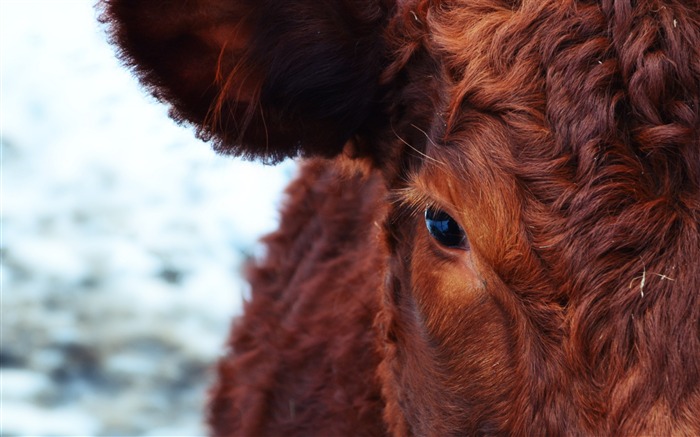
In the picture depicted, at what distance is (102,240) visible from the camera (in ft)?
25.6

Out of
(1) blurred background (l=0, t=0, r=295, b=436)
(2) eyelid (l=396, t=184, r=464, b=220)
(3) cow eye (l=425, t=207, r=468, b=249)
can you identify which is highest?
(1) blurred background (l=0, t=0, r=295, b=436)

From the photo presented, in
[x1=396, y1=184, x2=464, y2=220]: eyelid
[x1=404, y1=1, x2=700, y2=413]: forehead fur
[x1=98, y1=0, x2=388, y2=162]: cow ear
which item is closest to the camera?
[x1=404, y1=1, x2=700, y2=413]: forehead fur

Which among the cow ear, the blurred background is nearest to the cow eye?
the cow ear

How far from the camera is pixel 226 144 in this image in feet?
9.34

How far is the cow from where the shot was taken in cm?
198

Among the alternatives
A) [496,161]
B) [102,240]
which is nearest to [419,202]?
[496,161]

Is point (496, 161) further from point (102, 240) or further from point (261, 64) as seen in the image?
point (102, 240)

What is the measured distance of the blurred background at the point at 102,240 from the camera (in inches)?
258

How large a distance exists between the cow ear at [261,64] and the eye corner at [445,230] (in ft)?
1.65

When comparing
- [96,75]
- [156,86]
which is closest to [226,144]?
[156,86]

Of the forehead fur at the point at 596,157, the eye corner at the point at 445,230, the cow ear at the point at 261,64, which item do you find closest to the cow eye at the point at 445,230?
the eye corner at the point at 445,230

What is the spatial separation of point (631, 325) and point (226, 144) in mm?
1376

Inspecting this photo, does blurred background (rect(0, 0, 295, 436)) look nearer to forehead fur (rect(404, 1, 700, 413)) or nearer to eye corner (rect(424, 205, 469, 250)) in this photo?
eye corner (rect(424, 205, 469, 250))

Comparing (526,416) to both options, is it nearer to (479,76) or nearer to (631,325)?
(631,325)
